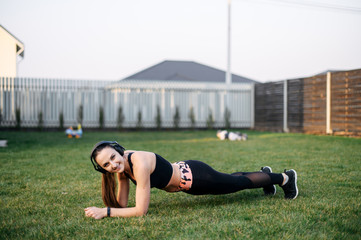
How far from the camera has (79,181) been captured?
392 cm

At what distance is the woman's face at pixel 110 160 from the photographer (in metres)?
2.38

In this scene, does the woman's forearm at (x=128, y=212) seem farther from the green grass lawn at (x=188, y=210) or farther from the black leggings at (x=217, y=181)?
the black leggings at (x=217, y=181)

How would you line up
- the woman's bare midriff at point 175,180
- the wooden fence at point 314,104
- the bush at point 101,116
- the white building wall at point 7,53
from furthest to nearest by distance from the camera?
the bush at point 101,116 < the white building wall at point 7,53 < the wooden fence at point 314,104 < the woman's bare midriff at point 175,180

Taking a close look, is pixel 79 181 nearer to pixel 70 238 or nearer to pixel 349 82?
pixel 70 238

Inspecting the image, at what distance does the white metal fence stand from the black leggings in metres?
11.7

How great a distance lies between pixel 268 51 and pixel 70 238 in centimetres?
1511

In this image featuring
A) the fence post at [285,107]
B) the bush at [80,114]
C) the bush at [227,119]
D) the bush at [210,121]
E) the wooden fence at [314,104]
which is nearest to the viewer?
the wooden fence at [314,104]

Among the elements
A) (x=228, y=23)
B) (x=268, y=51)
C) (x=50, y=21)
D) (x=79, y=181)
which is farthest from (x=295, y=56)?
(x=79, y=181)

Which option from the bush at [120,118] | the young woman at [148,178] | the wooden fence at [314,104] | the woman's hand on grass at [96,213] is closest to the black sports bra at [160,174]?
the young woman at [148,178]

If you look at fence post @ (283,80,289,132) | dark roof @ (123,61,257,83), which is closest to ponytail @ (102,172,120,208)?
fence post @ (283,80,289,132)

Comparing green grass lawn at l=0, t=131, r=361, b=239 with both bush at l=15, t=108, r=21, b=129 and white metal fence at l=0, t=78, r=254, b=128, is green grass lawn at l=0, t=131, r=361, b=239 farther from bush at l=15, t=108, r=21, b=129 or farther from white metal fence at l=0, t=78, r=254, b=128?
white metal fence at l=0, t=78, r=254, b=128

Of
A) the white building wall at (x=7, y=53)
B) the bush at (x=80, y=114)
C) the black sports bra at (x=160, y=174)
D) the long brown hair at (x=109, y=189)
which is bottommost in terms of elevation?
the long brown hair at (x=109, y=189)

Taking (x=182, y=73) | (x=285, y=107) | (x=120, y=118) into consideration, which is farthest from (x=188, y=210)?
(x=182, y=73)

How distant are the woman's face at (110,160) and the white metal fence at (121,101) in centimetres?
1189
